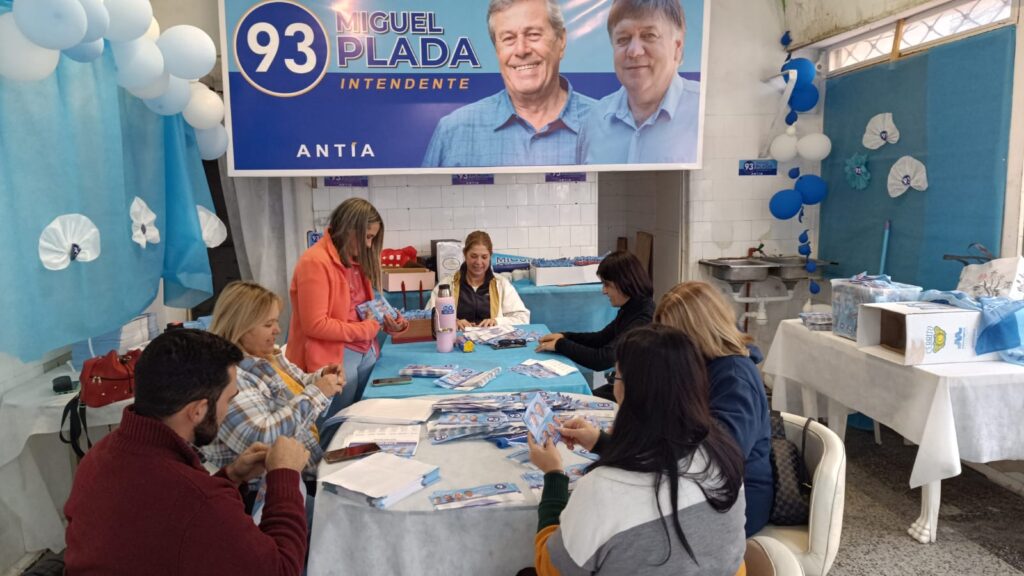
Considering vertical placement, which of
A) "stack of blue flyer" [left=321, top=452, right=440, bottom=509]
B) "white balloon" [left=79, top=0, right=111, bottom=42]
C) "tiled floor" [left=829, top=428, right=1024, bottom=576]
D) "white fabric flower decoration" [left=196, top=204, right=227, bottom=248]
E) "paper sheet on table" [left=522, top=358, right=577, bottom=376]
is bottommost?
"tiled floor" [left=829, top=428, right=1024, bottom=576]

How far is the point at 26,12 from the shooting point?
2379mm

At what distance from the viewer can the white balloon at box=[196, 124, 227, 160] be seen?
14.0 ft

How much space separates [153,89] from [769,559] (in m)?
3.29

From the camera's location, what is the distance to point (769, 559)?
1.80 metres

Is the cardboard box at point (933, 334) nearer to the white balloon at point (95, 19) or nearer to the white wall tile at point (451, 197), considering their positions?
the white wall tile at point (451, 197)

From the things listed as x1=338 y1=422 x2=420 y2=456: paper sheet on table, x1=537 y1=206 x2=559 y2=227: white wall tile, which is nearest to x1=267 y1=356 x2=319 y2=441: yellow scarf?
x1=338 y1=422 x2=420 y2=456: paper sheet on table

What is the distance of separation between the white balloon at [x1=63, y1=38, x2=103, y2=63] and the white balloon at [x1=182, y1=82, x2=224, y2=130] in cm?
113

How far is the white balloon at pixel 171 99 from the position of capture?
3508 millimetres

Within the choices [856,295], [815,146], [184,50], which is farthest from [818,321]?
[184,50]

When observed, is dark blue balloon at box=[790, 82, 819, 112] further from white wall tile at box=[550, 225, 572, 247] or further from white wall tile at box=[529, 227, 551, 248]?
white wall tile at box=[529, 227, 551, 248]

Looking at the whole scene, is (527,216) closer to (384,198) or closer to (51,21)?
(384,198)

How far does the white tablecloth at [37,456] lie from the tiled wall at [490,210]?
2832mm

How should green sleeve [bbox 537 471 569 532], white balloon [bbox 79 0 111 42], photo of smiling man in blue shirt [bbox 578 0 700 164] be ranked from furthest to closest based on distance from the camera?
photo of smiling man in blue shirt [bbox 578 0 700 164] → white balloon [bbox 79 0 111 42] → green sleeve [bbox 537 471 569 532]

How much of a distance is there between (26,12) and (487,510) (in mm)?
2280
